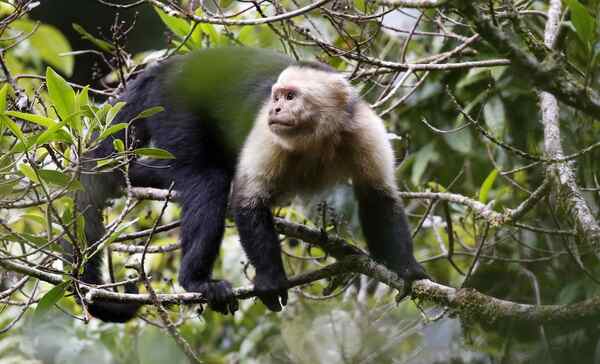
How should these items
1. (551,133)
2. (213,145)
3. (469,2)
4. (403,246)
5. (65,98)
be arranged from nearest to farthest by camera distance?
1. (469,2)
2. (65,98)
3. (551,133)
4. (403,246)
5. (213,145)

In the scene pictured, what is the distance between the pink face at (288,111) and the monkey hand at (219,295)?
0.86 metres

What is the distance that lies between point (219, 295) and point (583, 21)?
221cm

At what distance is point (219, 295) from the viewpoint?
395 centimetres

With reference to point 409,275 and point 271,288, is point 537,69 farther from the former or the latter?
point 271,288

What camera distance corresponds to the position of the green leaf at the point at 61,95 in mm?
2935

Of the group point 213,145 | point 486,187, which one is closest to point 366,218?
point 486,187

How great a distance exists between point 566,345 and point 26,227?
13.9 feet

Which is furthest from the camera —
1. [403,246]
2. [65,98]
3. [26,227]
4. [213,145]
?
[26,227]

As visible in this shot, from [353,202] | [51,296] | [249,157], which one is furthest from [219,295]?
[353,202]

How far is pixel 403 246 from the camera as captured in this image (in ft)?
13.1

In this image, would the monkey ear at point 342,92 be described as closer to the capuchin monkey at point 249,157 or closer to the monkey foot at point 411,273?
the capuchin monkey at point 249,157

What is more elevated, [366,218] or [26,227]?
[366,218]

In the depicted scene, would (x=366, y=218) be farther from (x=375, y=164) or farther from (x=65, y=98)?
(x=65, y=98)

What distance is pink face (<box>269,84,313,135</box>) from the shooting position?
4.08 meters
